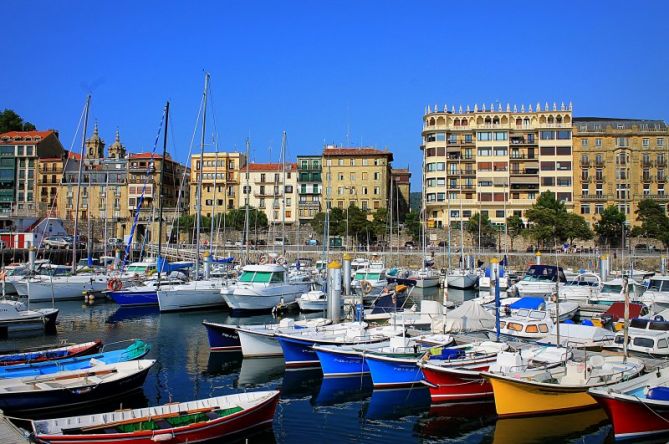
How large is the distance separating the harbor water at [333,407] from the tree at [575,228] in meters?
60.1

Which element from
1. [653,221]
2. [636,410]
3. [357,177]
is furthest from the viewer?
[357,177]

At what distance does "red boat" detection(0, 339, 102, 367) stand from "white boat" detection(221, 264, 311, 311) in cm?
1534

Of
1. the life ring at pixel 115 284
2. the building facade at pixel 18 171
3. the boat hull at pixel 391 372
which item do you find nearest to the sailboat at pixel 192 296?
the life ring at pixel 115 284

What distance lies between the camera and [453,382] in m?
20.2

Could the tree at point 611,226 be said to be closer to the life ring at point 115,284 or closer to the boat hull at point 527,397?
the life ring at point 115,284

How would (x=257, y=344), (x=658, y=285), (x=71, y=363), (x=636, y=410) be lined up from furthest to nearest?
(x=658, y=285) → (x=257, y=344) → (x=71, y=363) → (x=636, y=410)

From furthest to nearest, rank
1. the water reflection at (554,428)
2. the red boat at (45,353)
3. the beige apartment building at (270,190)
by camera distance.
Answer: the beige apartment building at (270,190) < the red boat at (45,353) < the water reflection at (554,428)

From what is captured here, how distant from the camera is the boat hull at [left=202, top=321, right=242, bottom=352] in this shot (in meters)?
27.7

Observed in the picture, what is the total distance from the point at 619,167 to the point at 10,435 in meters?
92.3

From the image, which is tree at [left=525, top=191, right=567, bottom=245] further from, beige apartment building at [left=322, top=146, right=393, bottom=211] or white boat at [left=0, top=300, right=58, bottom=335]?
white boat at [left=0, top=300, right=58, bottom=335]

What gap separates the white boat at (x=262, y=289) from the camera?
39.3 meters

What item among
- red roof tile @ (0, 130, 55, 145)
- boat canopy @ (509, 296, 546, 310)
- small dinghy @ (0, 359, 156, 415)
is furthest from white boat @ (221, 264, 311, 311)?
red roof tile @ (0, 130, 55, 145)

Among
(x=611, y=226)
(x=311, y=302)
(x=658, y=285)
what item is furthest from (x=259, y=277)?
(x=611, y=226)

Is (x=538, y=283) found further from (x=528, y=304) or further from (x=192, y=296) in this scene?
(x=192, y=296)
